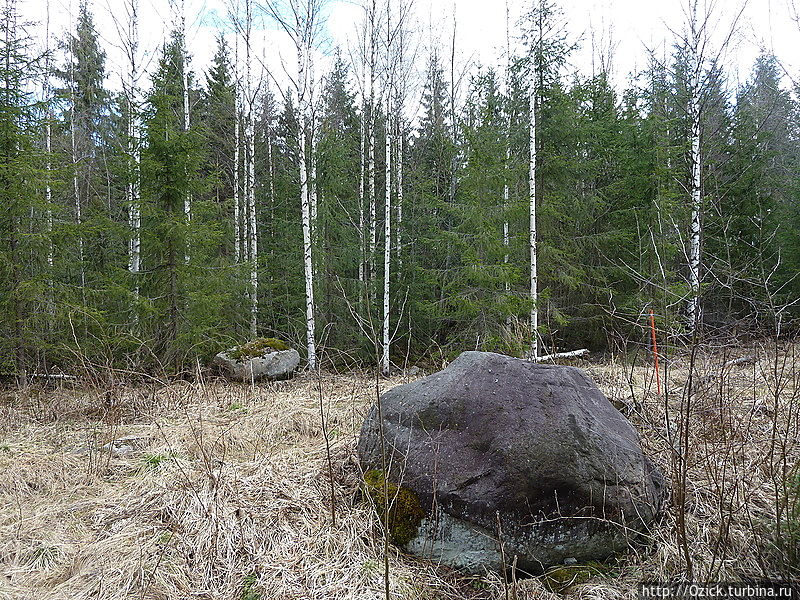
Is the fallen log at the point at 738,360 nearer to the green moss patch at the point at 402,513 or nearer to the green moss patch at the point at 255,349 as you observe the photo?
the green moss patch at the point at 402,513

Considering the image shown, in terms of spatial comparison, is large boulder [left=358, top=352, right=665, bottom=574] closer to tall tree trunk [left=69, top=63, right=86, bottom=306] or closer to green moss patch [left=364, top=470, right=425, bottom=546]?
green moss patch [left=364, top=470, right=425, bottom=546]

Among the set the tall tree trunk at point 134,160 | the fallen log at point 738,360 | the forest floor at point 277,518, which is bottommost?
the forest floor at point 277,518

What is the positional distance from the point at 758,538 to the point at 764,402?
7.35ft

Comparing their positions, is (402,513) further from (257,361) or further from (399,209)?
(399,209)

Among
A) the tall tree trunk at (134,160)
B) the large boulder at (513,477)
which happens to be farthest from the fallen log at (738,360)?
the tall tree trunk at (134,160)

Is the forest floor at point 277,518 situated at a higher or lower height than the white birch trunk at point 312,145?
lower

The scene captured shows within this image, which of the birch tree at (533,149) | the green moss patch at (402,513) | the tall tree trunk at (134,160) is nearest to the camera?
the green moss patch at (402,513)

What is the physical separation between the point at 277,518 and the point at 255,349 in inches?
276

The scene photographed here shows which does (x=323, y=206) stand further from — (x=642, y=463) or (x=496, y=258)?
(x=642, y=463)

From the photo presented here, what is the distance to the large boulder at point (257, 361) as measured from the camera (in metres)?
9.50

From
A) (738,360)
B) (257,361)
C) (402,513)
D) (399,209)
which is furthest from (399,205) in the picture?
(402,513)

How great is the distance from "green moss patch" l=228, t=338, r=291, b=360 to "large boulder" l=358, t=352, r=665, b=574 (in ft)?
22.5

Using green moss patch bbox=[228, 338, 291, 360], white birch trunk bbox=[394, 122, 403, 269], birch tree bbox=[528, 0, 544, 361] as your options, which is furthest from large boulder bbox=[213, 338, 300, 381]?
white birch trunk bbox=[394, 122, 403, 269]

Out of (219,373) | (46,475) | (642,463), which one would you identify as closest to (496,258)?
(219,373)
